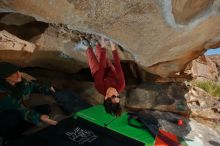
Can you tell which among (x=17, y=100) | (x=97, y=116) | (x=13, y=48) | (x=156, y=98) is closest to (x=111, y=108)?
(x=97, y=116)

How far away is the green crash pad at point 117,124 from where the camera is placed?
4824 mm

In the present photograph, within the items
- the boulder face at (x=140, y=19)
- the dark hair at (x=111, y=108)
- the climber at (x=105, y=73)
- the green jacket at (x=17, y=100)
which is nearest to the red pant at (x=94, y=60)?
the climber at (x=105, y=73)

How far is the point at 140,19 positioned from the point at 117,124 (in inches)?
69.0

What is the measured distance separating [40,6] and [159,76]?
451 centimetres

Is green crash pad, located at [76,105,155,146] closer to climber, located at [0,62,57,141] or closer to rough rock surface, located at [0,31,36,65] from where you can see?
climber, located at [0,62,57,141]

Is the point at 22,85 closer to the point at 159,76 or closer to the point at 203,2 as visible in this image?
the point at 203,2

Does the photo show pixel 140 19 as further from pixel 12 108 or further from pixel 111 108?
pixel 12 108

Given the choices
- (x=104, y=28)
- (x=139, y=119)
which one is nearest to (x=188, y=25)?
(x=104, y=28)

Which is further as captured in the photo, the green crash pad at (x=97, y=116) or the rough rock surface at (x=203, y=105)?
the rough rock surface at (x=203, y=105)

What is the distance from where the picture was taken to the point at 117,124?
504cm

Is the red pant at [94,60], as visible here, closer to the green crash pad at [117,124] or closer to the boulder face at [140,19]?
the boulder face at [140,19]

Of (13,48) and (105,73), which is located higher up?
(13,48)

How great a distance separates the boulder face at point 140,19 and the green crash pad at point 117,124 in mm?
1301

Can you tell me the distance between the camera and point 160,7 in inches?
164
